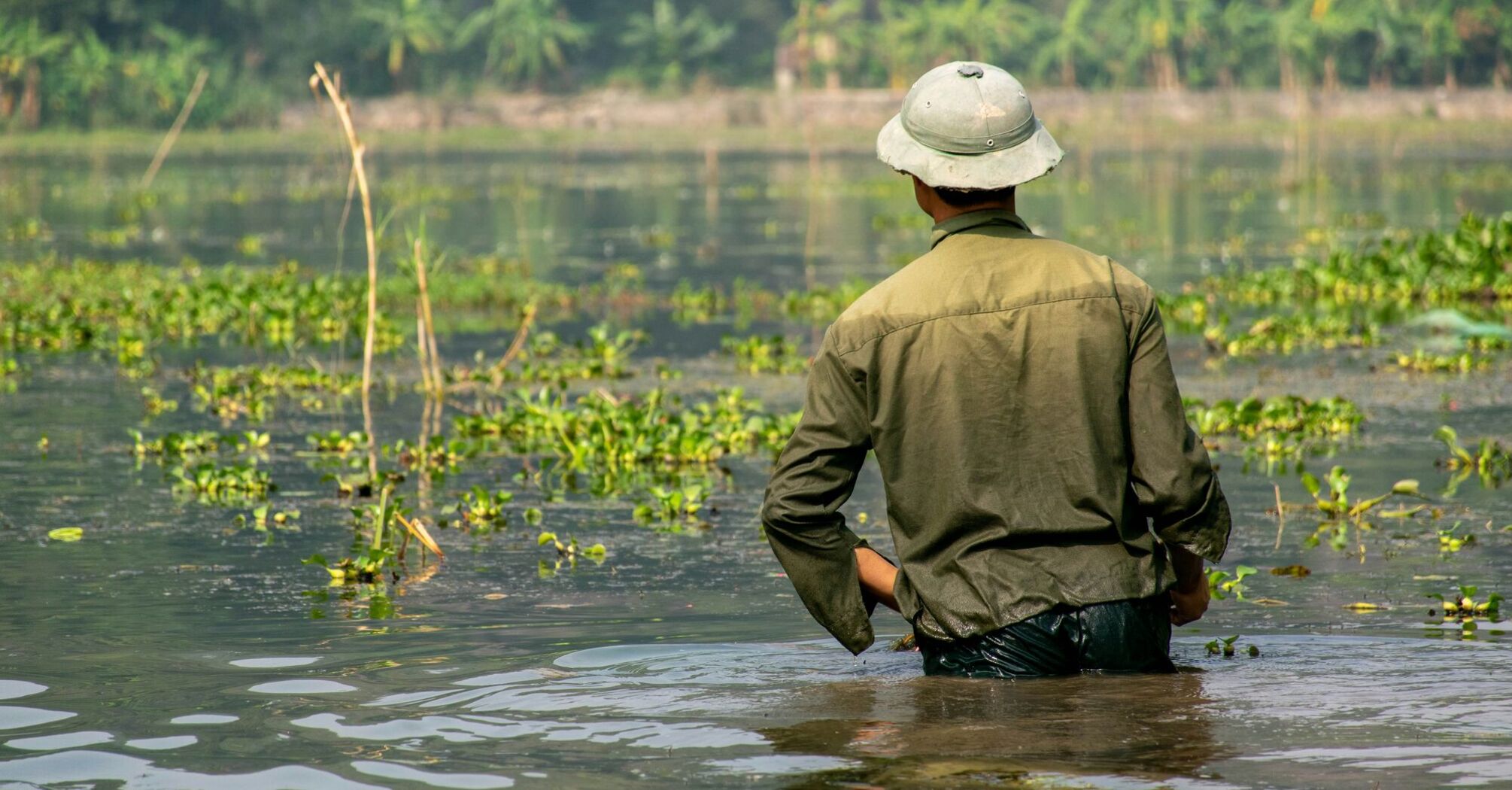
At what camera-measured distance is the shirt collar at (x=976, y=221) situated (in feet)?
13.1

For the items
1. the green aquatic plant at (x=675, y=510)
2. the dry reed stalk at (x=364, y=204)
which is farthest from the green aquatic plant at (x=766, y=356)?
the green aquatic plant at (x=675, y=510)

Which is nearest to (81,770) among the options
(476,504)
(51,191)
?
(476,504)

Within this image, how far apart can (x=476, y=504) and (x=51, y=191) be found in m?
30.2

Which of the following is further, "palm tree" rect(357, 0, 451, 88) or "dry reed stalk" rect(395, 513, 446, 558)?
"palm tree" rect(357, 0, 451, 88)

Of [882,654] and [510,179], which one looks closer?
[882,654]

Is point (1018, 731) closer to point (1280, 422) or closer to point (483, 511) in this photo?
point (483, 511)

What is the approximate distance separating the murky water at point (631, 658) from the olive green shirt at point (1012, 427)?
29 centimetres

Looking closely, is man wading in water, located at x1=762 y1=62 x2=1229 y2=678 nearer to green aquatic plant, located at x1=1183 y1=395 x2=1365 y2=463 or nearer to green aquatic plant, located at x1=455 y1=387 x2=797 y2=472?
green aquatic plant, located at x1=455 y1=387 x2=797 y2=472

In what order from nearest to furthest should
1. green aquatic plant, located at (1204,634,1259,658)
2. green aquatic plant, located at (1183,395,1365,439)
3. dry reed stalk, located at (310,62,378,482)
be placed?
green aquatic plant, located at (1204,634,1259,658)
dry reed stalk, located at (310,62,378,482)
green aquatic plant, located at (1183,395,1365,439)

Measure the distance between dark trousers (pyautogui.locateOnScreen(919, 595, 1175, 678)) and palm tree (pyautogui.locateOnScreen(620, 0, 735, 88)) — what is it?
242 ft

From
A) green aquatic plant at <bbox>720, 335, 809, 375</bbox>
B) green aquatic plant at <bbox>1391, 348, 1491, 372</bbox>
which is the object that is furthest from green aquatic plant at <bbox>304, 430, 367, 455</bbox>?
green aquatic plant at <bbox>1391, 348, 1491, 372</bbox>

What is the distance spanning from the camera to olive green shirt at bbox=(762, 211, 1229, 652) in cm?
389

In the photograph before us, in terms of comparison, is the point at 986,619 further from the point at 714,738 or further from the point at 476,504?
the point at 476,504

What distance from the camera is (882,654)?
505cm
